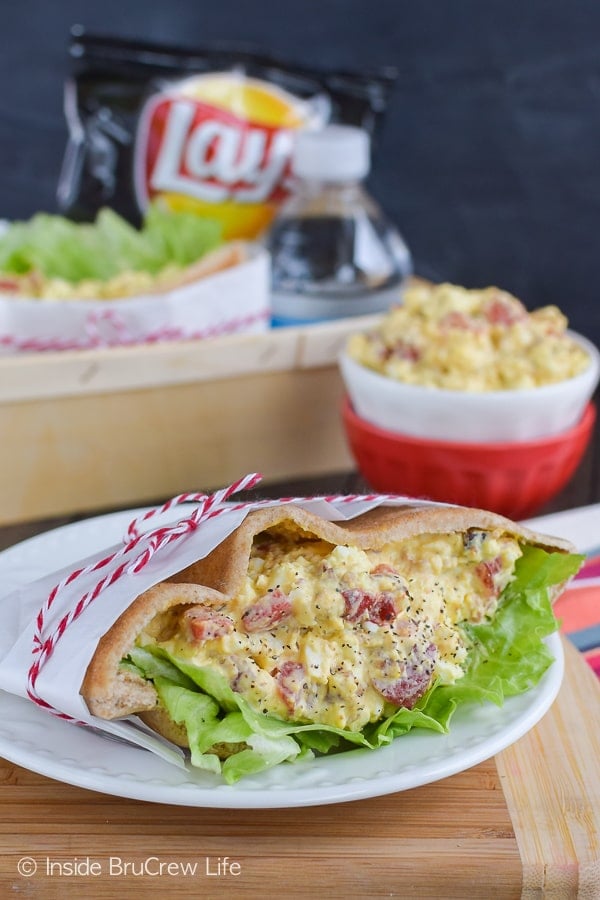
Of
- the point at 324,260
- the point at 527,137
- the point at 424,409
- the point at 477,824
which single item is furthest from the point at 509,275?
the point at 477,824

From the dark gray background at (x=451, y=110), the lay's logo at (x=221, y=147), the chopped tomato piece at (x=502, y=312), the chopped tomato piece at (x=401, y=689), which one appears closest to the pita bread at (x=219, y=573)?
the chopped tomato piece at (x=401, y=689)

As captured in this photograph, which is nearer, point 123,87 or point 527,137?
point 123,87

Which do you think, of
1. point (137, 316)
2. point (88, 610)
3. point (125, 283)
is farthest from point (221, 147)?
point (88, 610)

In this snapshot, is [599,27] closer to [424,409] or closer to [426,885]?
[424,409]

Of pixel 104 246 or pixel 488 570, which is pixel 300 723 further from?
pixel 104 246

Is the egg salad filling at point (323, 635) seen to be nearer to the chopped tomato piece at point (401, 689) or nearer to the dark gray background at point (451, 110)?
the chopped tomato piece at point (401, 689)

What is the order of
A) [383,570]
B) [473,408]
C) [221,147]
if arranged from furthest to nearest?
1. [221,147]
2. [473,408]
3. [383,570]
